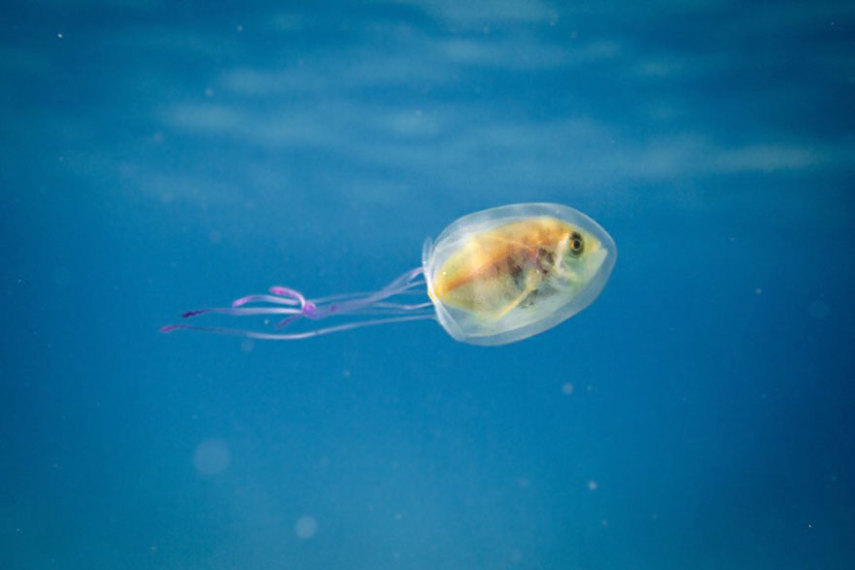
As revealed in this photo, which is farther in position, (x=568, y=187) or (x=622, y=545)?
(x=622, y=545)

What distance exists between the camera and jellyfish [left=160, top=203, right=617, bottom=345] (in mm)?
3719

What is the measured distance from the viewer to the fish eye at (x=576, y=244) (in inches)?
149

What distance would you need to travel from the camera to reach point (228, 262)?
3828 cm

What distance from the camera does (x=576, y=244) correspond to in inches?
149

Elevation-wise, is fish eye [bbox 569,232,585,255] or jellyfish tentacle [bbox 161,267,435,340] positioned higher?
fish eye [bbox 569,232,585,255]

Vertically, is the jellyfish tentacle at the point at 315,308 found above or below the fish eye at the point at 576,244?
below

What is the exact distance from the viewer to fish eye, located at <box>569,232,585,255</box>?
3781mm

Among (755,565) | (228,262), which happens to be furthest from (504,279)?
(228,262)

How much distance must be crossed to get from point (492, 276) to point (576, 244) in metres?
0.55

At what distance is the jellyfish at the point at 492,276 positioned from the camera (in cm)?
372

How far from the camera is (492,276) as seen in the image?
3.75m

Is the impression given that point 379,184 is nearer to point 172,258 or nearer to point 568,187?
point 568,187

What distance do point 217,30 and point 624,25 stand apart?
773cm

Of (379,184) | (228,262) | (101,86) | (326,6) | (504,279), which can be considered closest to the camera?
(504,279)
